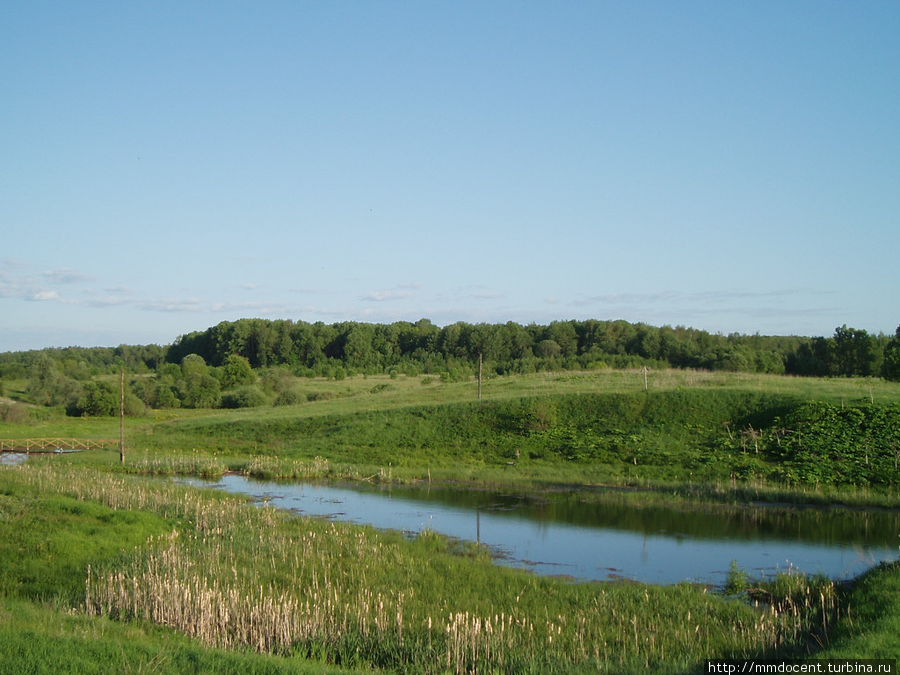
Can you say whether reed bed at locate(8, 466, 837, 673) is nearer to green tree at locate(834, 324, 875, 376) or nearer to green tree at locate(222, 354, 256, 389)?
green tree at locate(834, 324, 875, 376)

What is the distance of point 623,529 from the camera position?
24891 millimetres

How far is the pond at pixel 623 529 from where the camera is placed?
19812 mm

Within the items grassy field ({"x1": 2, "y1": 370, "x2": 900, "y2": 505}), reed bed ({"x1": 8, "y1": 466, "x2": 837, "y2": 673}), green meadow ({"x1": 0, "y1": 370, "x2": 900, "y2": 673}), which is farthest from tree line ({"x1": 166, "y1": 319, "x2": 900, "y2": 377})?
reed bed ({"x1": 8, "y1": 466, "x2": 837, "y2": 673})

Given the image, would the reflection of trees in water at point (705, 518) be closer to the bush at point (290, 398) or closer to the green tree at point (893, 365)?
the green tree at point (893, 365)

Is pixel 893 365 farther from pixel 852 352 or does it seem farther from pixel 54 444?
pixel 54 444

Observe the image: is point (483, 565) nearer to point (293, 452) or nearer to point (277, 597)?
point (277, 597)

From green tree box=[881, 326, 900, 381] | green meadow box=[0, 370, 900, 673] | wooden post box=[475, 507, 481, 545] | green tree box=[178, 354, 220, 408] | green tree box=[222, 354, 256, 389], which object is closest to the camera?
green meadow box=[0, 370, 900, 673]

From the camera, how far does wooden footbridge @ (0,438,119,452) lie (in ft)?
157

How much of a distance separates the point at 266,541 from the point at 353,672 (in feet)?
31.3

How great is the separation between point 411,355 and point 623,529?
327 feet

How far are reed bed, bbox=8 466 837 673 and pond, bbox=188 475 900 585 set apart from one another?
2524mm

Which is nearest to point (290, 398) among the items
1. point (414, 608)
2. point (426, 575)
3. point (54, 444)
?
point (54, 444)

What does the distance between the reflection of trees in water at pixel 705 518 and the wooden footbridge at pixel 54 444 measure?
1070 inches

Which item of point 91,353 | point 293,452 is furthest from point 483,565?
point 91,353
